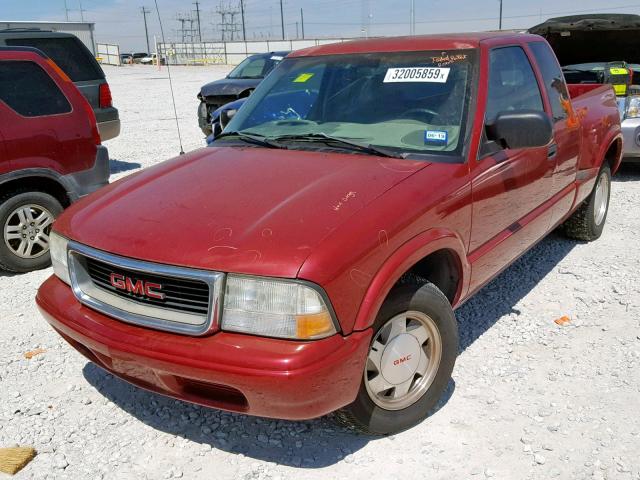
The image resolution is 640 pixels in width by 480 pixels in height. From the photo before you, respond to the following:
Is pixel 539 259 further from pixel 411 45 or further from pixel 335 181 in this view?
pixel 335 181

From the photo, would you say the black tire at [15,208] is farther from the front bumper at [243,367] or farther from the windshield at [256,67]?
the windshield at [256,67]

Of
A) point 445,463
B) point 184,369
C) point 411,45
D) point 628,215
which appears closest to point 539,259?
point 628,215

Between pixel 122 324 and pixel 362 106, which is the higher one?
pixel 362 106

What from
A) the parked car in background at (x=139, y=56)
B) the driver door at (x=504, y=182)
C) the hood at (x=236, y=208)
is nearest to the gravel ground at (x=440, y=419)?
the driver door at (x=504, y=182)

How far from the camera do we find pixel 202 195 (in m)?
2.90

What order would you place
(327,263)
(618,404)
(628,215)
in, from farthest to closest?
(628,215) → (618,404) → (327,263)

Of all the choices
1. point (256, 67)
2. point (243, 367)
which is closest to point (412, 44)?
point (243, 367)

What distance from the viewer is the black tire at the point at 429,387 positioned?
2646mm

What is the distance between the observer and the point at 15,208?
5117mm

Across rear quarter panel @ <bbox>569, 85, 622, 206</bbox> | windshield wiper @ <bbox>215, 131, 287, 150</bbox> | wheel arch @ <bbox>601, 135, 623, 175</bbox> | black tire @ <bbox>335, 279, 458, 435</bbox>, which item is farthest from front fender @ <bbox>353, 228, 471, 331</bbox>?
wheel arch @ <bbox>601, 135, 623, 175</bbox>

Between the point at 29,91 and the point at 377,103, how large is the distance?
347 cm

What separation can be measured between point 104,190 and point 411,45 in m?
1.97

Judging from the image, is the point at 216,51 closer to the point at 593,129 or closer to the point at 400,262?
the point at 593,129

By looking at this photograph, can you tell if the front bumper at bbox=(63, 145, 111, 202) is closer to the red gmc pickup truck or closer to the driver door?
the red gmc pickup truck
